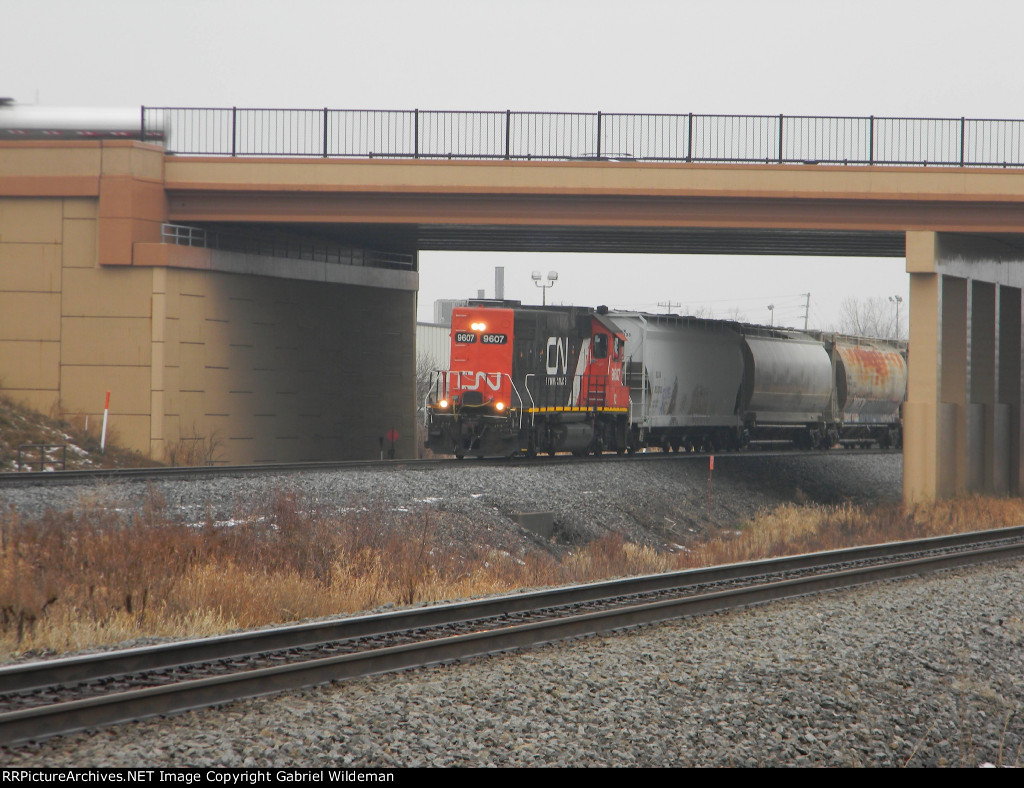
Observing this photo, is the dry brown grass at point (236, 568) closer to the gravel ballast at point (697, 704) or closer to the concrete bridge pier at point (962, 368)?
the gravel ballast at point (697, 704)

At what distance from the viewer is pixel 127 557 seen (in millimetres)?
11188

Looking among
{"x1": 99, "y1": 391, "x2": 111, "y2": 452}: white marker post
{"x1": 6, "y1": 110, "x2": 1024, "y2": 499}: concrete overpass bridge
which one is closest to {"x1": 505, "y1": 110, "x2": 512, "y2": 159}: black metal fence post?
{"x1": 6, "y1": 110, "x2": 1024, "y2": 499}: concrete overpass bridge

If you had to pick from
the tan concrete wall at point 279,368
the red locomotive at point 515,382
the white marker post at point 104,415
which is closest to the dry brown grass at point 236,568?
the red locomotive at point 515,382

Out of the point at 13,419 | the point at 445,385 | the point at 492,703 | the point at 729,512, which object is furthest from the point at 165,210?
the point at 492,703

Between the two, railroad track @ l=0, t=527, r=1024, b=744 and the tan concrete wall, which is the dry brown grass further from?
the tan concrete wall

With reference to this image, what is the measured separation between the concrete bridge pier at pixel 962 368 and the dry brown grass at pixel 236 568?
6.98 metres

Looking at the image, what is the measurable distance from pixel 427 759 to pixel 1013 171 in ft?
70.7

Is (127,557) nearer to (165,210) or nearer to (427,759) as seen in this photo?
(427,759)

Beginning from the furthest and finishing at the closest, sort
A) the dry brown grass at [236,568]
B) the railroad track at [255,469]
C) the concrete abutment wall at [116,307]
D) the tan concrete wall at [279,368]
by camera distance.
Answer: the tan concrete wall at [279,368] → the concrete abutment wall at [116,307] → the railroad track at [255,469] → the dry brown grass at [236,568]

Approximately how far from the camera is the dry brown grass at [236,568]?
940 centimetres

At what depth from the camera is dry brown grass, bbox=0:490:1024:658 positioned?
9.40 meters

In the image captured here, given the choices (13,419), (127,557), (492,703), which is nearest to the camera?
(492,703)

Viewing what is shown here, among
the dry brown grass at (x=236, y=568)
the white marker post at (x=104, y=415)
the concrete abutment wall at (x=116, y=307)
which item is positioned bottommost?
the dry brown grass at (x=236, y=568)

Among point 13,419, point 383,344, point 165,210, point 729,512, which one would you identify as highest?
point 165,210
